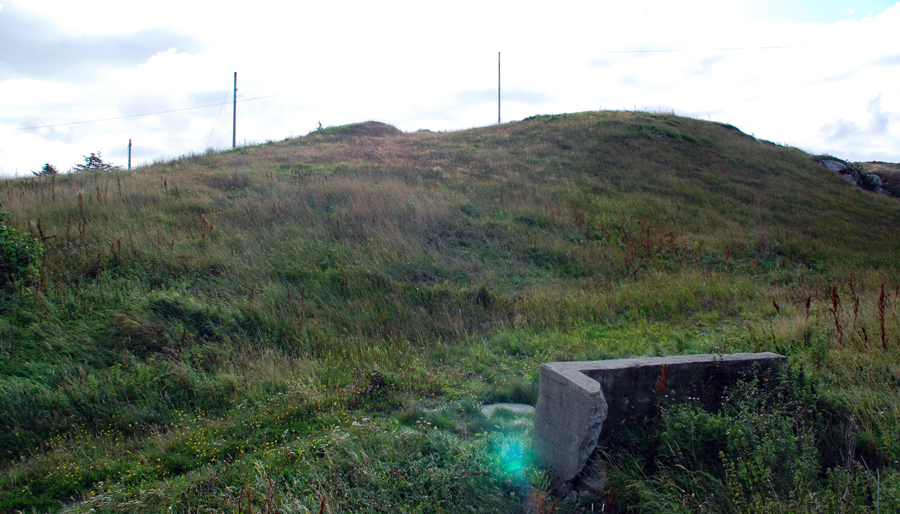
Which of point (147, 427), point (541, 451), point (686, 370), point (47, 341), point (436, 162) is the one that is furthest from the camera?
point (436, 162)

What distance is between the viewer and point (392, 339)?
6.25 m

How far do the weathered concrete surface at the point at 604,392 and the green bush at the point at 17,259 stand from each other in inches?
258

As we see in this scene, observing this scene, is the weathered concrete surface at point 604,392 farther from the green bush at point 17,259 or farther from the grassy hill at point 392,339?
the green bush at point 17,259

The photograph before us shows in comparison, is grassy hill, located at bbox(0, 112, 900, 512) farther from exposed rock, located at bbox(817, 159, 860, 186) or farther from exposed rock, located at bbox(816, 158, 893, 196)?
exposed rock, located at bbox(816, 158, 893, 196)

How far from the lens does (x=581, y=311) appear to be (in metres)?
7.25

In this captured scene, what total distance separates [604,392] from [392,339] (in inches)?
130

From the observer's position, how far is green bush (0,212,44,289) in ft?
19.8

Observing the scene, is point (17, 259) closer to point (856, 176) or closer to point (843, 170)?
point (843, 170)

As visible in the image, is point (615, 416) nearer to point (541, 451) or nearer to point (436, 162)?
point (541, 451)

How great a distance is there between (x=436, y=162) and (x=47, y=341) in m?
14.2

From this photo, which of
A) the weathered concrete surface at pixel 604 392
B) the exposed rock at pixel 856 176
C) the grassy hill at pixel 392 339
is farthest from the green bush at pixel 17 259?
the exposed rock at pixel 856 176

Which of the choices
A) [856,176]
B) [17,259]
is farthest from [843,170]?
[17,259]

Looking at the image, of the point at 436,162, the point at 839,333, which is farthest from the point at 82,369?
the point at 436,162

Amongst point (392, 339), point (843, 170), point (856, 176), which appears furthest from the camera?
point (843, 170)
